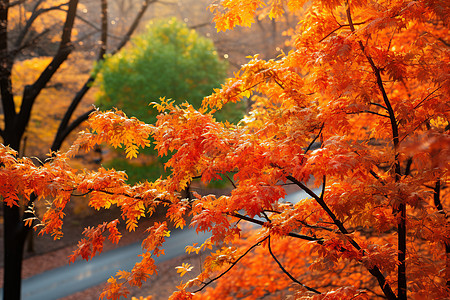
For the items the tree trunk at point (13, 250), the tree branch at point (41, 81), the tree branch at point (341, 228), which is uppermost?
the tree branch at point (41, 81)

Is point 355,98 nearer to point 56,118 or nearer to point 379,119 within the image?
point 379,119

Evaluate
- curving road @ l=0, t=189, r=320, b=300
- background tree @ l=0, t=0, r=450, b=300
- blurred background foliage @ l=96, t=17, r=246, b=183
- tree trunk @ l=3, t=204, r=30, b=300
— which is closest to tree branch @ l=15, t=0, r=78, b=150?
tree trunk @ l=3, t=204, r=30, b=300

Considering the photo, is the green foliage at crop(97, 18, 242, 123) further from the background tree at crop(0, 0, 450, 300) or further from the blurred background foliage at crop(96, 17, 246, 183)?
the background tree at crop(0, 0, 450, 300)

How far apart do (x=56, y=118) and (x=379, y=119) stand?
13.8m

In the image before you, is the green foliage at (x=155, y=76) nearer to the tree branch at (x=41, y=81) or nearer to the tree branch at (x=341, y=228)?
the tree branch at (x=41, y=81)

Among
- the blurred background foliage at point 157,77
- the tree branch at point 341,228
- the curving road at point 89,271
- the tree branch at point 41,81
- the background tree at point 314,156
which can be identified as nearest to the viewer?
the background tree at point 314,156

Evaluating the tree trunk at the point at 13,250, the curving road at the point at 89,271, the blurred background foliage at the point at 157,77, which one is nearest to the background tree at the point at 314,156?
the tree trunk at the point at 13,250

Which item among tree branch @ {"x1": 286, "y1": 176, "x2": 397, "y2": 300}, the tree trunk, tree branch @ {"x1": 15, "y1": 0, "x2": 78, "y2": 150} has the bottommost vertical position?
tree branch @ {"x1": 286, "y1": 176, "x2": 397, "y2": 300}

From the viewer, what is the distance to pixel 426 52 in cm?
368

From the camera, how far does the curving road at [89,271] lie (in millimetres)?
12289

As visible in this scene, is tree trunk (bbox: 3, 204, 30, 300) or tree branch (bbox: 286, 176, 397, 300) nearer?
tree branch (bbox: 286, 176, 397, 300)

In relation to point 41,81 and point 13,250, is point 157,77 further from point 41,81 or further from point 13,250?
point 13,250

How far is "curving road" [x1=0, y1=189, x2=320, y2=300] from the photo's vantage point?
12289mm

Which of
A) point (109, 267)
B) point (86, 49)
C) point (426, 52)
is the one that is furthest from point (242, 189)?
point (109, 267)
